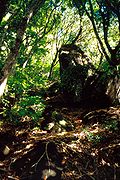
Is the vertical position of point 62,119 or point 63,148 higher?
point 62,119

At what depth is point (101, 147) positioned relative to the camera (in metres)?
6.53

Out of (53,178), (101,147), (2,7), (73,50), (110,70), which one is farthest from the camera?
(73,50)

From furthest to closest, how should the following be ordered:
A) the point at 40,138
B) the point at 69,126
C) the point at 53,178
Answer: the point at 69,126, the point at 40,138, the point at 53,178

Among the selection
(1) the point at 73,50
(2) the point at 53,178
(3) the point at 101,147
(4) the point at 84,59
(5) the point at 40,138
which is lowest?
(2) the point at 53,178

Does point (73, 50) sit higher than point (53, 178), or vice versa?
point (73, 50)

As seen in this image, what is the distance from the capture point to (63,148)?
6.43m

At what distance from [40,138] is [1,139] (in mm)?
1117

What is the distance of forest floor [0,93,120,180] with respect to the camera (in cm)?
579

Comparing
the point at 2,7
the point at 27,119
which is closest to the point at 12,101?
the point at 27,119

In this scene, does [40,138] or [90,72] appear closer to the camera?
[40,138]

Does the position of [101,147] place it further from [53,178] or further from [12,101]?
[12,101]

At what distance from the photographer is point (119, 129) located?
714 centimetres

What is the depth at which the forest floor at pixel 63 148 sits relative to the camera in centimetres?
579

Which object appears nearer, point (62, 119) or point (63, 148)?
point (63, 148)
